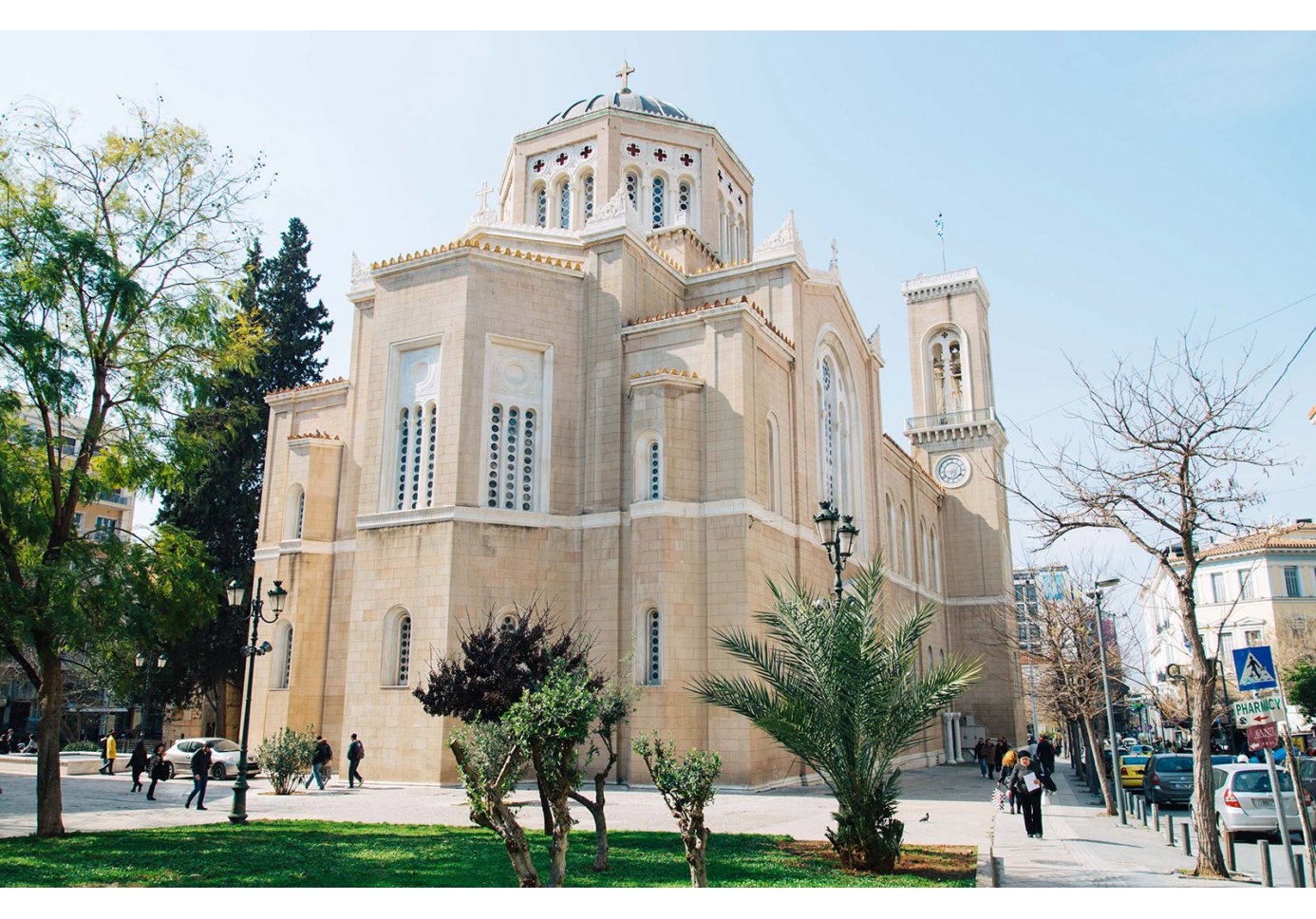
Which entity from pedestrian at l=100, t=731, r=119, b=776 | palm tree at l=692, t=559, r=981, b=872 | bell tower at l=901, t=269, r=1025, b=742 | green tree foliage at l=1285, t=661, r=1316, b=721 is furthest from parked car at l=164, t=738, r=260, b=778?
green tree foliage at l=1285, t=661, r=1316, b=721

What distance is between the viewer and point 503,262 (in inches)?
939

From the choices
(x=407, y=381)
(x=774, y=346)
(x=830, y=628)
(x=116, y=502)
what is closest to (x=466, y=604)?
(x=407, y=381)

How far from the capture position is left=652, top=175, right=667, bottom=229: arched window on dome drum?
1242 inches

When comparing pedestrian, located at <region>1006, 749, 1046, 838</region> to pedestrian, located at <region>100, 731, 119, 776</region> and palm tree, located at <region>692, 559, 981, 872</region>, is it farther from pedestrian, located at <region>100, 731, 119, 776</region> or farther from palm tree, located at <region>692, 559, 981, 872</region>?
pedestrian, located at <region>100, 731, 119, 776</region>

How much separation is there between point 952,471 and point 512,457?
28.8 meters

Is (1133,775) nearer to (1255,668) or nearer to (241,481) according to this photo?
(1255,668)

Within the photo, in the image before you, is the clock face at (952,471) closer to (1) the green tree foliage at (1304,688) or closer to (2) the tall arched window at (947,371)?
(2) the tall arched window at (947,371)

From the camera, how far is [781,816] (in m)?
16.2

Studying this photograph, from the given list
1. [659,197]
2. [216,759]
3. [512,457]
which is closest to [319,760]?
[216,759]

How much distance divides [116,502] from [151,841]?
165 ft

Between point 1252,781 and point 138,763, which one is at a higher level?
point 1252,781

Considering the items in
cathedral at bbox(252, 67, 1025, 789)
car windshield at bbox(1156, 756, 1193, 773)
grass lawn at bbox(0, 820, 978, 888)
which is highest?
cathedral at bbox(252, 67, 1025, 789)

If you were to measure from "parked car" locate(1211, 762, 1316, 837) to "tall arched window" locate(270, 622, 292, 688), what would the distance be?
20705 millimetres

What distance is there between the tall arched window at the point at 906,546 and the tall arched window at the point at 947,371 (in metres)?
10.2
